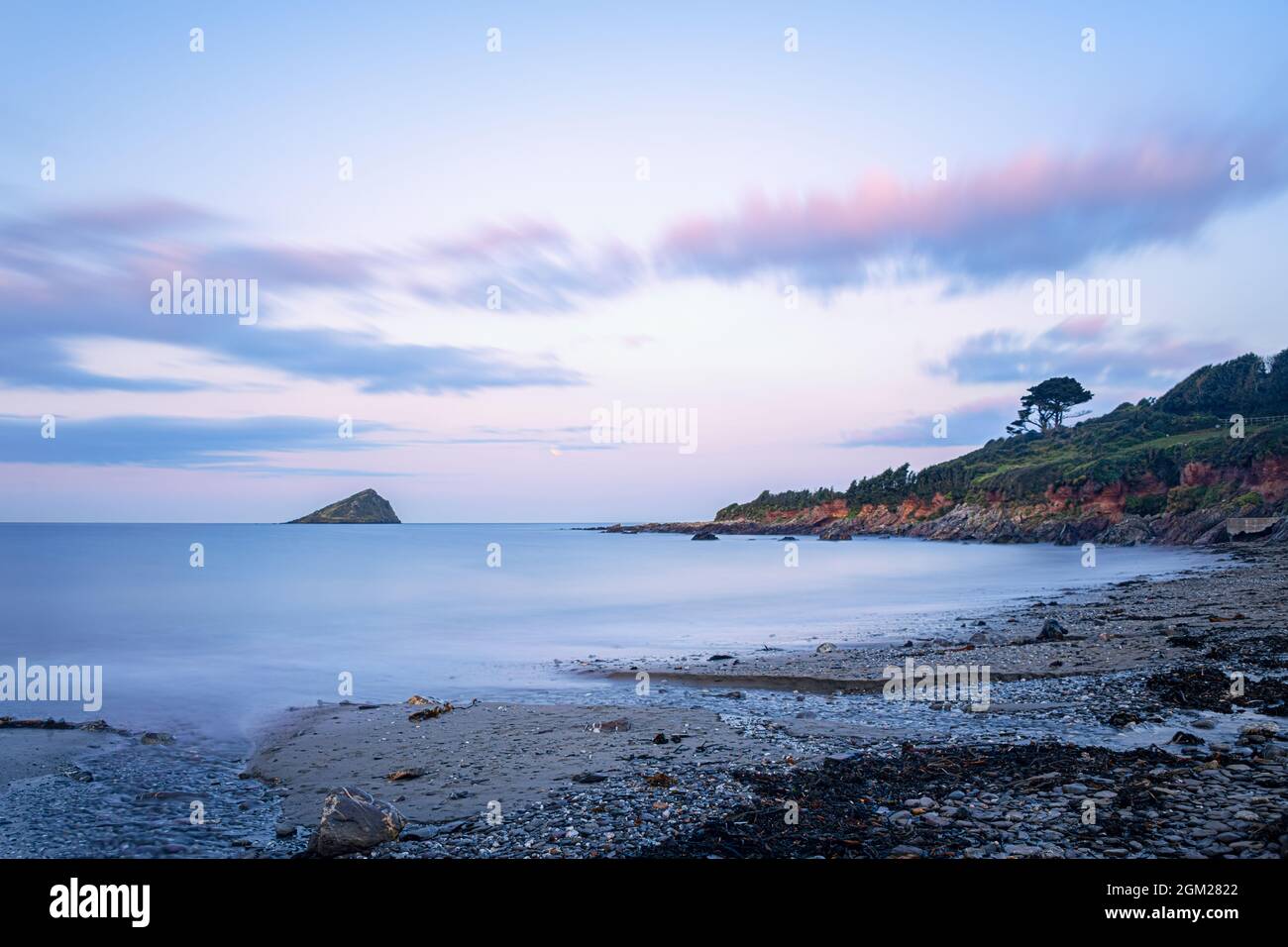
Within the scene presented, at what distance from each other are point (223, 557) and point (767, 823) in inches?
3681

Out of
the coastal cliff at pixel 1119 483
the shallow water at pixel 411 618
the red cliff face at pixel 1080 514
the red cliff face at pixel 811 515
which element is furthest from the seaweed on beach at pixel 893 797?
the red cliff face at pixel 811 515

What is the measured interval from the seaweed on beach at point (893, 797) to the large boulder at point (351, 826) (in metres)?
2.87

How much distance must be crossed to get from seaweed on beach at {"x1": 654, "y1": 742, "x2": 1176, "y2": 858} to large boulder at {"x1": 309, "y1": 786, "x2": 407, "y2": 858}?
2.87 metres

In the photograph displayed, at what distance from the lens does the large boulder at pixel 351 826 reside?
7.24 meters

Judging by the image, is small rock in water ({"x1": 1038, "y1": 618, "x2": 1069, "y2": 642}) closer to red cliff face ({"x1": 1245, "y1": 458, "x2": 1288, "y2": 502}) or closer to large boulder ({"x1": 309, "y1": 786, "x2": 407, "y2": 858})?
large boulder ({"x1": 309, "y1": 786, "x2": 407, "y2": 858})

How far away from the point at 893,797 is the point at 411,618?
30326mm

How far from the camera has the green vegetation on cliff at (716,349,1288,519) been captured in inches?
3430

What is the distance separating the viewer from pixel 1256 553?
5197 centimetres

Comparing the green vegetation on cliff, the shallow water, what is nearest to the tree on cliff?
the green vegetation on cliff

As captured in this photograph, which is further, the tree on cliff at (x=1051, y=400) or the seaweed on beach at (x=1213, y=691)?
the tree on cliff at (x=1051, y=400)

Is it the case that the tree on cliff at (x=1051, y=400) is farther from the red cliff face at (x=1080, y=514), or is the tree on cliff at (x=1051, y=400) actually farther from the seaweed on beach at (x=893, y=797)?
the seaweed on beach at (x=893, y=797)

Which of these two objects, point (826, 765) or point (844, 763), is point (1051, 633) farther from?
point (826, 765)

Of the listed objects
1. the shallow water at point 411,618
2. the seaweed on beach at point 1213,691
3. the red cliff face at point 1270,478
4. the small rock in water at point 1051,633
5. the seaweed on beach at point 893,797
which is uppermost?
the red cliff face at point 1270,478

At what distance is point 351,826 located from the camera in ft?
24.2
